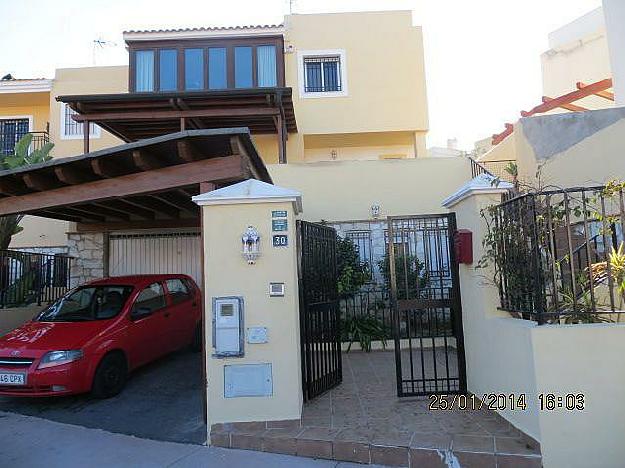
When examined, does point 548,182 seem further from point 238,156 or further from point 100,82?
point 100,82

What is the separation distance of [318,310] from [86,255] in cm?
759

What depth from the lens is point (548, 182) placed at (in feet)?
35.4

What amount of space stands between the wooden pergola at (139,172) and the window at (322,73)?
715cm

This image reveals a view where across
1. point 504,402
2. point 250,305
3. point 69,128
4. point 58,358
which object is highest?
point 69,128

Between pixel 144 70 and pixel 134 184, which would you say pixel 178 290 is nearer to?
pixel 134 184

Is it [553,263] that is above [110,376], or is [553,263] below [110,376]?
above

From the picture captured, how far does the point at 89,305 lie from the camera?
6855 millimetres

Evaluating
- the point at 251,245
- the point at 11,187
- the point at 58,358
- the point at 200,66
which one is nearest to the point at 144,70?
the point at 200,66

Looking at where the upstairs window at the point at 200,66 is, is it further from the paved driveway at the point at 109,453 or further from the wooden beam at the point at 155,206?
the paved driveway at the point at 109,453

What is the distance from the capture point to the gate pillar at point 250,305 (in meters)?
4.74

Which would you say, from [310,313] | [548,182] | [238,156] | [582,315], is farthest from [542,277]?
[548,182]

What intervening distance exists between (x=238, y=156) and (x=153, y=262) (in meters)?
6.76

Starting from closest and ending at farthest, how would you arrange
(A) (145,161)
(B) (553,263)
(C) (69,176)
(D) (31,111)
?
1. (B) (553,263)
2. (A) (145,161)
3. (C) (69,176)
4. (D) (31,111)

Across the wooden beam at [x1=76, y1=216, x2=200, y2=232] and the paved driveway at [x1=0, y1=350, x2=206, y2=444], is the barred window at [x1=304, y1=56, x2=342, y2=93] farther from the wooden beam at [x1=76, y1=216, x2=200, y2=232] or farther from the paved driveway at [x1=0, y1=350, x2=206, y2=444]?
the paved driveway at [x1=0, y1=350, x2=206, y2=444]
